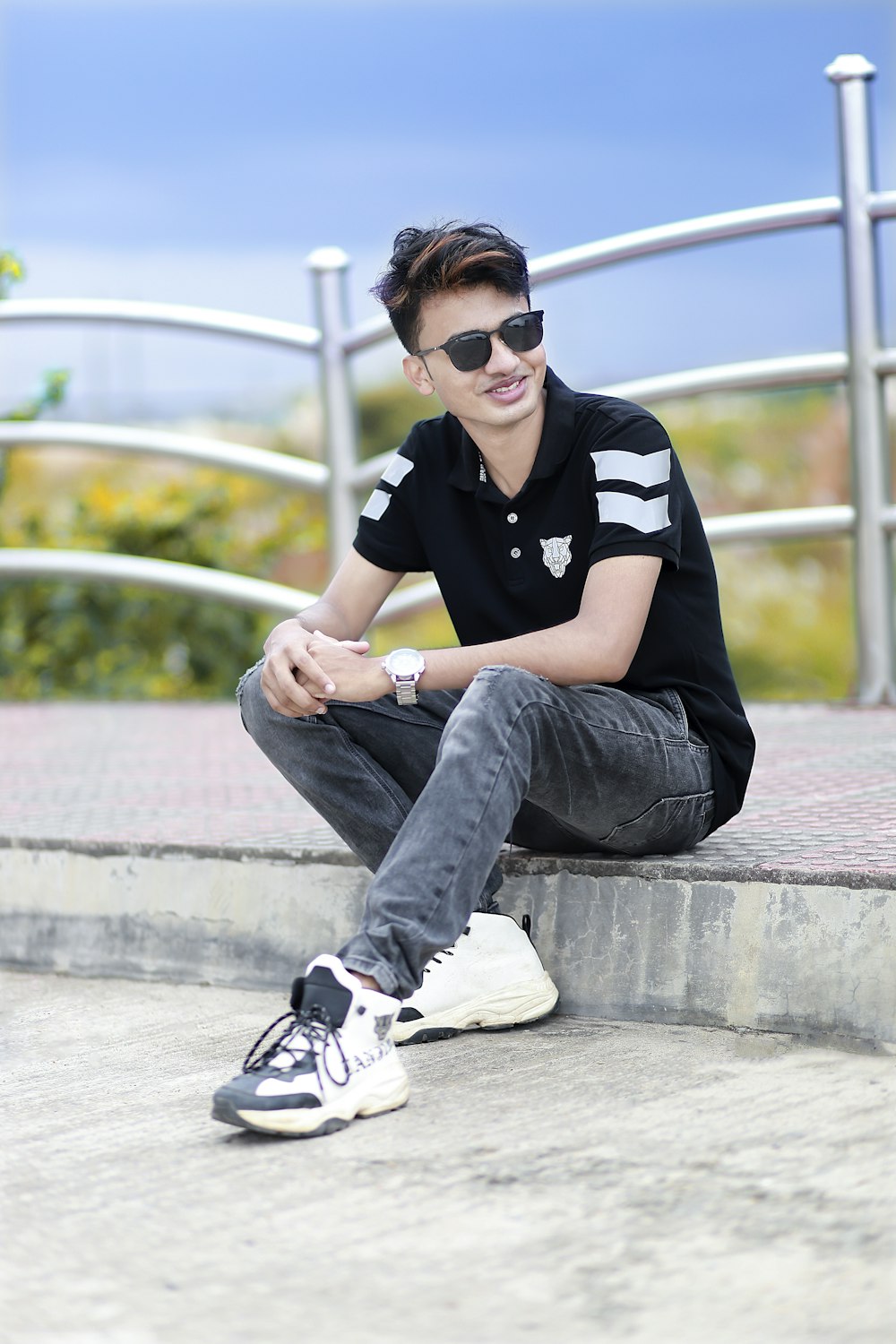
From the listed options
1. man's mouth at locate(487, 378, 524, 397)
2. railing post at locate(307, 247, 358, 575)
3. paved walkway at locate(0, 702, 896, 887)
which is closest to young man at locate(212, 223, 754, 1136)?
man's mouth at locate(487, 378, 524, 397)

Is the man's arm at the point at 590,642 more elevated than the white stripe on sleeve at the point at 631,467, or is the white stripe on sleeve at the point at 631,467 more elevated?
the white stripe on sleeve at the point at 631,467

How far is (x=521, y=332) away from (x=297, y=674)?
0.67 meters

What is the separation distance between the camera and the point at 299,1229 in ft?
5.85

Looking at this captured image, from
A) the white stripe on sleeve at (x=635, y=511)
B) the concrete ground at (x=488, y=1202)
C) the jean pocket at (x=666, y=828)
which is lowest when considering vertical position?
the concrete ground at (x=488, y=1202)

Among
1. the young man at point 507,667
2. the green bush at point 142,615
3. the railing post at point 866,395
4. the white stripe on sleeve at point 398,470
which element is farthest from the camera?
the green bush at point 142,615

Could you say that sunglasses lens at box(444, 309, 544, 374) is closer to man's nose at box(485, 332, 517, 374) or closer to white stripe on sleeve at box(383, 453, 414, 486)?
man's nose at box(485, 332, 517, 374)

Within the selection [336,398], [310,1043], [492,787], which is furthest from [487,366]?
[336,398]

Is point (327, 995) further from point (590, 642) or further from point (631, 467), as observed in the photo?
point (631, 467)

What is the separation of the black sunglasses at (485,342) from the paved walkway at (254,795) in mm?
887

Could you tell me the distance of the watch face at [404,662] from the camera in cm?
250

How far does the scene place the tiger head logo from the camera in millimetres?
2609

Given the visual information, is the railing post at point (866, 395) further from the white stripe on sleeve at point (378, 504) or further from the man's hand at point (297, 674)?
the man's hand at point (297, 674)

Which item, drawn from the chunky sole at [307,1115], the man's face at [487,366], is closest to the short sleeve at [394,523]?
the man's face at [487,366]

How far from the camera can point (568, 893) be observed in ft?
8.78
